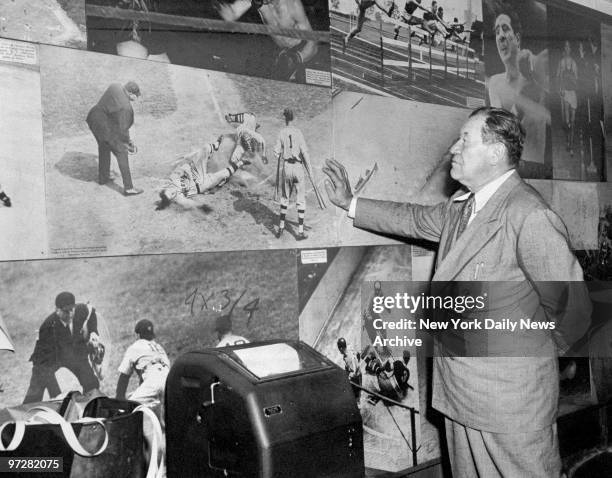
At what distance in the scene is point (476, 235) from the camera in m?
2.43

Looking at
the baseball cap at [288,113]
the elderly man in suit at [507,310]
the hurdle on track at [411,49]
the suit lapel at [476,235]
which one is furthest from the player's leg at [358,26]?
the suit lapel at [476,235]

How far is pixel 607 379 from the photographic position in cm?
447

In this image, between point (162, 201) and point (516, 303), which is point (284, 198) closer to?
point (162, 201)

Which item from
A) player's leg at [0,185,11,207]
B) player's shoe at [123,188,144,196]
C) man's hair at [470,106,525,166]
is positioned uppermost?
man's hair at [470,106,525,166]

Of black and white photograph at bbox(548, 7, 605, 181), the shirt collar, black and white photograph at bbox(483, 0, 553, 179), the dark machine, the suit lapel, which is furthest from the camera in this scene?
black and white photograph at bbox(548, 7, 605, 181)

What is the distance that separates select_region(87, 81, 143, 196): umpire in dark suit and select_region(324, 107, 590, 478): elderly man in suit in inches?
51.6

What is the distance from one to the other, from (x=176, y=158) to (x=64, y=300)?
696mm

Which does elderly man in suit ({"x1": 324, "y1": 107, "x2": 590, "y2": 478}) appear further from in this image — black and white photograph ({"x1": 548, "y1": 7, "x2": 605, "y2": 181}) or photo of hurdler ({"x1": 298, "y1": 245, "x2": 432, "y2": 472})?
black and white photograph ({"x1": 548, "y1": 7, "x2": 605, "y2": 181})

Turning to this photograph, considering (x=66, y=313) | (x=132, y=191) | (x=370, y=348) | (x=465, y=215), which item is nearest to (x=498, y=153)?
(x=465, y=215)

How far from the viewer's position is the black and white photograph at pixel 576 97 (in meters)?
4.26

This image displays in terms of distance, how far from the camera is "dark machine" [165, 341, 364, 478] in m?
1.80

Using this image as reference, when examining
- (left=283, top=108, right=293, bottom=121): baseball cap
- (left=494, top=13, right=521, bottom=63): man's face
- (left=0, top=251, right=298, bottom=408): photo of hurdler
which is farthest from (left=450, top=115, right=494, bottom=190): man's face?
(left=494, top=13, right=521, bottom=63): man's face

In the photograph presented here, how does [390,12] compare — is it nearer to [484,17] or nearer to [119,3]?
[484,17]

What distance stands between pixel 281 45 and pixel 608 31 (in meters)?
3.21
